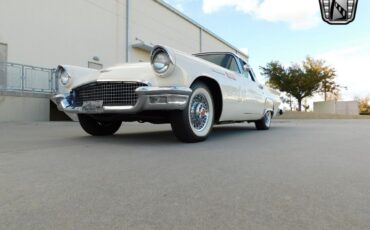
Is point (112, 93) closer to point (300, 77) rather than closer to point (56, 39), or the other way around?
point (56, 39)

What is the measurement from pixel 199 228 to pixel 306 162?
1913 mm

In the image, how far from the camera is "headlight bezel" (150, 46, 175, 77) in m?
3.96

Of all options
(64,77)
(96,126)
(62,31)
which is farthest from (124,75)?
(62,31)

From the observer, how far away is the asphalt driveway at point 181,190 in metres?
1.56

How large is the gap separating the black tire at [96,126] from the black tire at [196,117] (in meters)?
1.60

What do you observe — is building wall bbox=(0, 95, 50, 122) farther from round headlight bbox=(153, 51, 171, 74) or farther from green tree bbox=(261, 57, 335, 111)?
green tree bbox=(261, 57, 335, 111)

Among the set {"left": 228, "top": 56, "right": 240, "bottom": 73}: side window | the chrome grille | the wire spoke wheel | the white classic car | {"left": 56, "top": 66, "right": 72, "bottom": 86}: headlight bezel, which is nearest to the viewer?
the white classic car

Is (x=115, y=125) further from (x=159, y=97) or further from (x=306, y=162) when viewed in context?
(x=306, y=162)

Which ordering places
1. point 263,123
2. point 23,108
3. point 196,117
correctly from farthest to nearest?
point 23,108 → point 263,123 → point 196,117

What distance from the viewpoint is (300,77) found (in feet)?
118

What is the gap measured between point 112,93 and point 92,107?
0.31m

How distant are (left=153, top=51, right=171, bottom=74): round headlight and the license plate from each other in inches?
31.9

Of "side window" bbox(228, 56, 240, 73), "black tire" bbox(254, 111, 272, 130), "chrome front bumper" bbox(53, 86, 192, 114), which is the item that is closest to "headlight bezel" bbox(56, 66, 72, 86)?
"chrome front bumper" bbox(53, 86, 192, 114)

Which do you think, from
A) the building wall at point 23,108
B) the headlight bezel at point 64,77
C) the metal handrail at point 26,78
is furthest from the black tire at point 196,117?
the metal handrail at point 26,78
